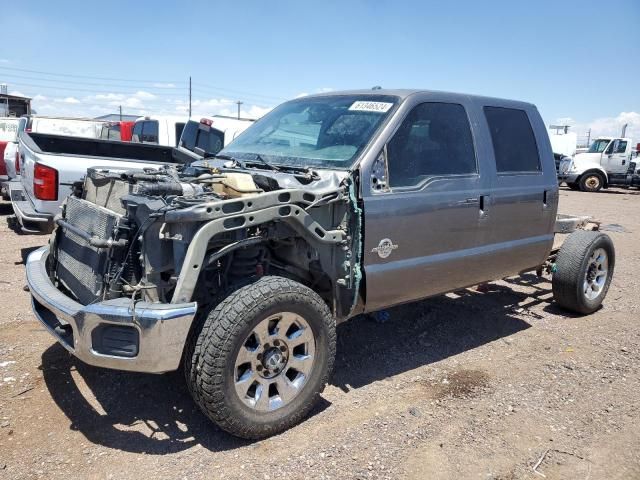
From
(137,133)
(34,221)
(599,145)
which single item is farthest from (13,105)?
(599,145)

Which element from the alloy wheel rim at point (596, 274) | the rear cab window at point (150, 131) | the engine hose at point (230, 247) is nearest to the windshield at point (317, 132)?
the engine hose at point (230, 247)

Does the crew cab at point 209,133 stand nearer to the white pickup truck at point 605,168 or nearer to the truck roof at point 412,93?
→ the truck roof at point 412,93

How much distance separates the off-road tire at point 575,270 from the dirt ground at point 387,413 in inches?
13.4

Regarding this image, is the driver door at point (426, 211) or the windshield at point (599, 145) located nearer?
the driver door at point (426, 211)

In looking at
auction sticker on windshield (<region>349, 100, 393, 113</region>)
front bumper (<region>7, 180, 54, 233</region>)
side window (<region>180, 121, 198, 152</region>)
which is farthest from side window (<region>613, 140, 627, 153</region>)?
front bumper (<region>7, 180, 54, 233</region>)

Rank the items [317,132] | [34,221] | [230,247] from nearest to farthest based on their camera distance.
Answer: [230,247] < [317,132] < [34,221]

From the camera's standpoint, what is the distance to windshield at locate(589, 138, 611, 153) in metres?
24.5

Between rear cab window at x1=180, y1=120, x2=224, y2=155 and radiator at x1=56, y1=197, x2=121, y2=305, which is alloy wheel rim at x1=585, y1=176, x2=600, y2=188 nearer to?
rear cab window at x1=180, y1=120, x2=224, y2=155

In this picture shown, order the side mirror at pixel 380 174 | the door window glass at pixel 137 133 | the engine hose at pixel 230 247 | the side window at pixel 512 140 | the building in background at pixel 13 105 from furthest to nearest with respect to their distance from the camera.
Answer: the building in background at pixel 13 105 < the door window glass at pixel 137 133 < the side window at pixel 512 140 < the side mirror at pixel 380 174 < the engine hose at pixel 230 247

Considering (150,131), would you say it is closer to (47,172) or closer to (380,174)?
(47,172)

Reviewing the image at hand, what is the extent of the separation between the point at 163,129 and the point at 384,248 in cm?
1089

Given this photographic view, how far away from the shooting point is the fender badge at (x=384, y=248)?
Result: 142 inches

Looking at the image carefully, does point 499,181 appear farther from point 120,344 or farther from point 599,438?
point 120,344

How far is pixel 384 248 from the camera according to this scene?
3.64 meters
